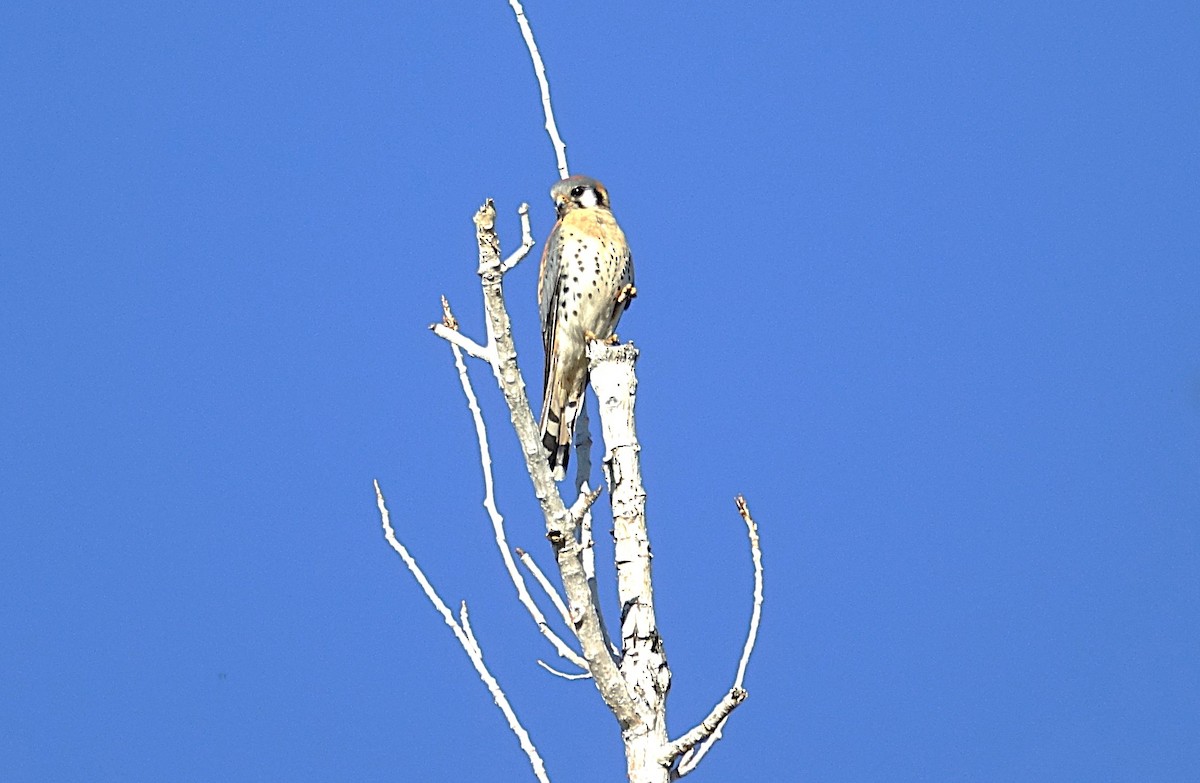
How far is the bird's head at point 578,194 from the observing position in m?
4.29

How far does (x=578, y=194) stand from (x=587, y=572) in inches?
79.9

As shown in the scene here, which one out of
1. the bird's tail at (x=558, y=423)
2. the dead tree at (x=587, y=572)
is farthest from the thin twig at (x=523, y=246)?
the bird's tail at (x=558, y=423)

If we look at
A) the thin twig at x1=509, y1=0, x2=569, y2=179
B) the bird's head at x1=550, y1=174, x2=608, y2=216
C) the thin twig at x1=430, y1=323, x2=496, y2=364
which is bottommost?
the thin twig at x1=430, y1=323, x2=496, y2=364

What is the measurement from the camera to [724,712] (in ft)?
7.21

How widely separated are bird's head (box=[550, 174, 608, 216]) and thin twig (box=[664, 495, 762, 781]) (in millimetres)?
2077

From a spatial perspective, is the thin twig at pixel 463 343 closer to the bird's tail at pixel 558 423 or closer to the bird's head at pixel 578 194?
the bird's tail at pixel 558 423

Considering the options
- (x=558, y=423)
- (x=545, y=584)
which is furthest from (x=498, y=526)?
(x=558, y=423)

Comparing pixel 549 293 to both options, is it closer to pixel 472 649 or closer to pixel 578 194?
pixel 578 194

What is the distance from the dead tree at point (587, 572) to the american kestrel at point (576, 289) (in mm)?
1629

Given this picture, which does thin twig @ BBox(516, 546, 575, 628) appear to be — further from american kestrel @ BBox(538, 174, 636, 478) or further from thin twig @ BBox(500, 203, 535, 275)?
american kestrel @ BBox(538, 174, 636, 478)

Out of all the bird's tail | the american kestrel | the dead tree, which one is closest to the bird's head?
the american kestrel

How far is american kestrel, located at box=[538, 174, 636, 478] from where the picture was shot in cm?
417

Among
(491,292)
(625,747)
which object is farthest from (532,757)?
(491,292)

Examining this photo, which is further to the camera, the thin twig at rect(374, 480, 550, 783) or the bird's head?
the bird's head
